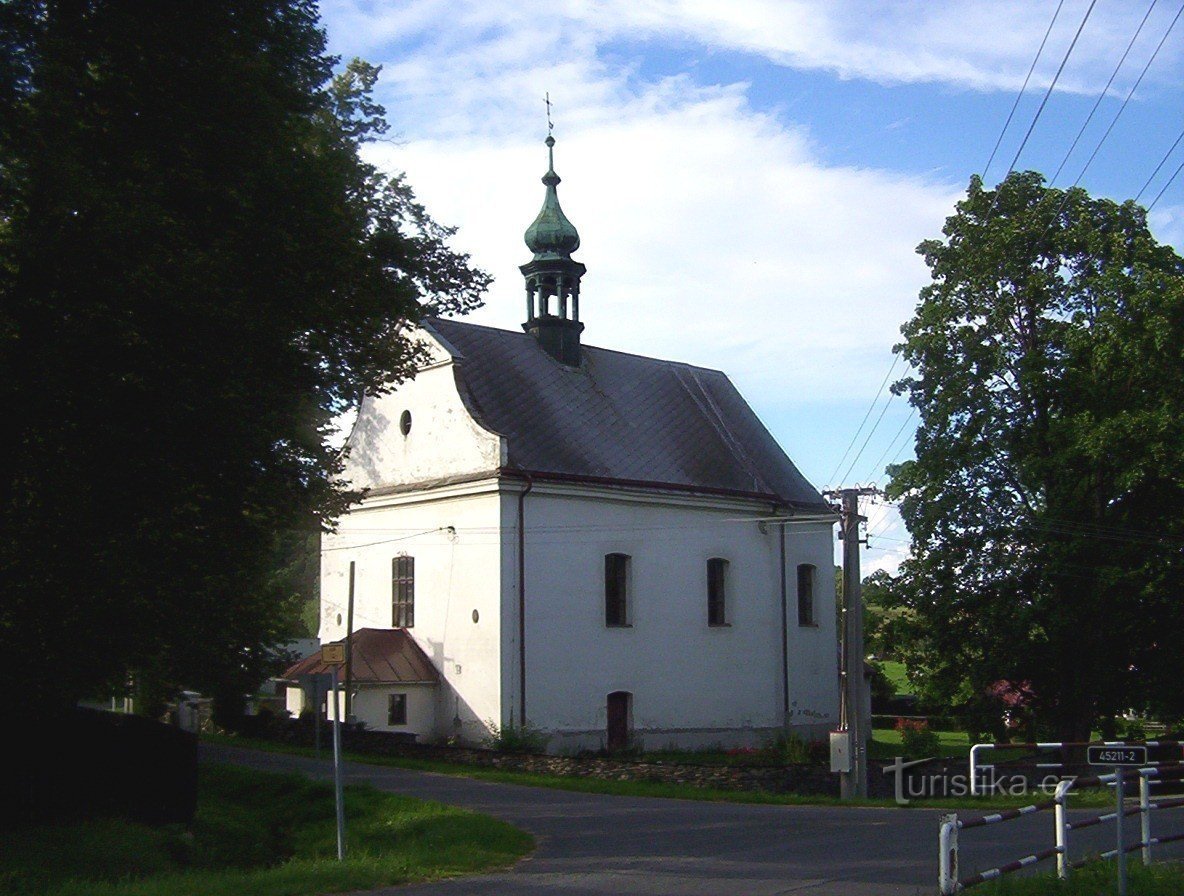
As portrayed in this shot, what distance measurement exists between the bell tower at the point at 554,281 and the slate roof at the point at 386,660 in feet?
28.8

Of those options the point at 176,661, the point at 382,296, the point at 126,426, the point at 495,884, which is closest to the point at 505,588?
the point at 176,661

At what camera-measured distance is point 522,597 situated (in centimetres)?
2897

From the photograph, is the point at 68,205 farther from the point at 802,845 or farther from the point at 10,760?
the point at 802,845

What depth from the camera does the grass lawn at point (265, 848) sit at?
11.6m

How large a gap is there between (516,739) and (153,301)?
16.4 meters

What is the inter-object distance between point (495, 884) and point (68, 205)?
25.6 feet

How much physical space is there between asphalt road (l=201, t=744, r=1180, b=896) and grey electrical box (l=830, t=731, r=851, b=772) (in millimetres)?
3532

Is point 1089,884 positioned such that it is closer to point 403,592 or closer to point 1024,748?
point 1024,748

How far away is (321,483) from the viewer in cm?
1858

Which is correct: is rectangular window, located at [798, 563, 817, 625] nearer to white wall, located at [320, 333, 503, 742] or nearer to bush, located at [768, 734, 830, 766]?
bush, located at [768, 734, 830, 766]

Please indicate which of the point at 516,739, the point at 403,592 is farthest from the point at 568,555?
the point at 403,592

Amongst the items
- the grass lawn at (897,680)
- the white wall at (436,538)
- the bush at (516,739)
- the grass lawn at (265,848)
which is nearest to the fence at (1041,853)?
the grass lawn at (265,848)

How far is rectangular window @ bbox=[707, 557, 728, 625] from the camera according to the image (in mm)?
33469

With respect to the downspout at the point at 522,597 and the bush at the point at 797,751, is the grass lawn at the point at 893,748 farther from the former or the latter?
the downspout at the point at 522,597
